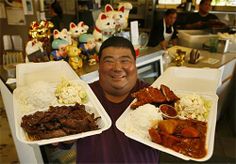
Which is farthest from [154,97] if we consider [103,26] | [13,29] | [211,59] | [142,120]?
[13,29]

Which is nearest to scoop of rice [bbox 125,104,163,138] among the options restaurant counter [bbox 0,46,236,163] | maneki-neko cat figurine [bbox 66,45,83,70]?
restaurant counter [bbox 0,46,236,163]

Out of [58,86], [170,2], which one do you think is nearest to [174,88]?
[58,86]

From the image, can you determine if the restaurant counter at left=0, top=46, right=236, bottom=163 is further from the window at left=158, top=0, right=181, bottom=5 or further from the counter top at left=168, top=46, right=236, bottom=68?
the window at left=158, top=0, right=181, bottom=5

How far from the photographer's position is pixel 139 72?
185 centimetres

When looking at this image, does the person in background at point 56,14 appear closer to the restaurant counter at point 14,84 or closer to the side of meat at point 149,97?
the restaurant counter at point 14,84

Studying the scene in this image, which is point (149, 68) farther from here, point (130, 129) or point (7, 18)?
point (7, 18)

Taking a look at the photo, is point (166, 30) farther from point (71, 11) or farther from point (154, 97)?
point (154, 97)

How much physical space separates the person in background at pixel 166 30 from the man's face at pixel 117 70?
55.3 inches

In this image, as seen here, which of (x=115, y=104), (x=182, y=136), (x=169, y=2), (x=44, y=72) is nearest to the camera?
(x=182, y=136)

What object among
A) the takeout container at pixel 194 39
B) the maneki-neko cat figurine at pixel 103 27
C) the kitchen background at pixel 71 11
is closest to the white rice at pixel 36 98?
the maneki-neko cat figurine at pixel 103 27

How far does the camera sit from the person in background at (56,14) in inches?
131

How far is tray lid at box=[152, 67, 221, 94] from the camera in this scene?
117cm

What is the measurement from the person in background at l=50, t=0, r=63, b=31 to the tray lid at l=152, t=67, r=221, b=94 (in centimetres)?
243

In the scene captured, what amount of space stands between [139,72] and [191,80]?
0.63m
